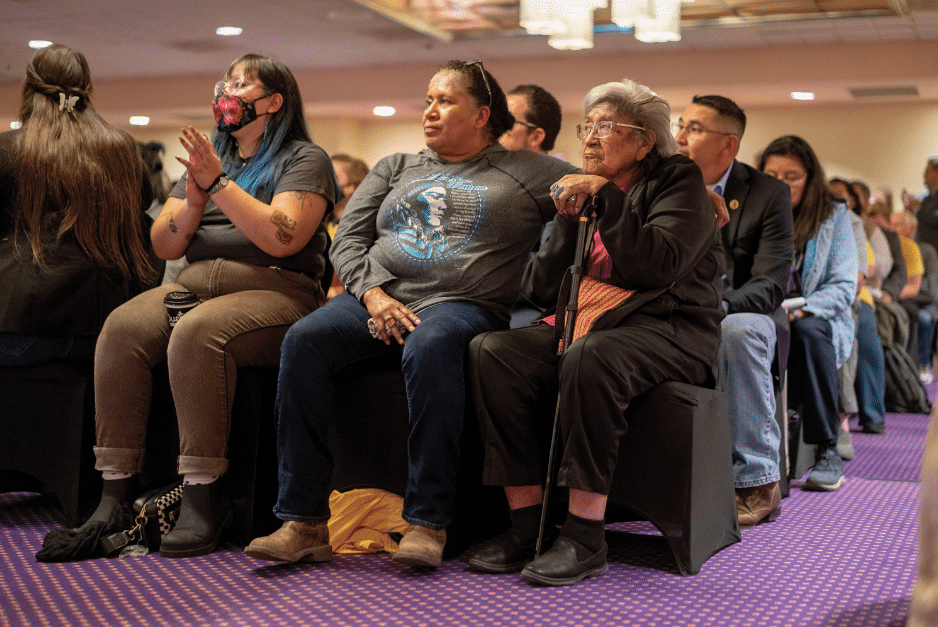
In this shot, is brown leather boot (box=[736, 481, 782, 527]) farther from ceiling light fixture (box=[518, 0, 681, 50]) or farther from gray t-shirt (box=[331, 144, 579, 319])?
ceiling light fixture (box=[518, 0, 681, 50])

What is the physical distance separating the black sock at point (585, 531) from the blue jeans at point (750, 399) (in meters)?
0.74

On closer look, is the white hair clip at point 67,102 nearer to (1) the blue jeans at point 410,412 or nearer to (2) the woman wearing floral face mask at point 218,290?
(2) the woman wearing floral face mask at point 218,290

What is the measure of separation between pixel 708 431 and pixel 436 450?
0.65 m

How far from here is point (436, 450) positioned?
2.14 meters

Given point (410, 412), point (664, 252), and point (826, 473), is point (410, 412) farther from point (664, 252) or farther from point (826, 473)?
point (826, 473)

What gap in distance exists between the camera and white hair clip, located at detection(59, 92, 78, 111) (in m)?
2.62

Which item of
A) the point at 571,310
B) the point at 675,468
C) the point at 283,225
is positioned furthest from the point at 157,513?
the point at 675,468

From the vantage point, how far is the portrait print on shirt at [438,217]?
2428 millimetres

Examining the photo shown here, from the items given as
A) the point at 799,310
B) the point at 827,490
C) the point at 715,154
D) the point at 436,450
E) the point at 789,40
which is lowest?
the point at 827,490

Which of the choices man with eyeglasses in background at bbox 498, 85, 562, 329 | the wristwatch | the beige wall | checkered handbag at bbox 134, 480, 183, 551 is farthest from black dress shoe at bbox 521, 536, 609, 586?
the beige wall

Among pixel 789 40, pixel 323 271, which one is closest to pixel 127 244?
pixel 323 271

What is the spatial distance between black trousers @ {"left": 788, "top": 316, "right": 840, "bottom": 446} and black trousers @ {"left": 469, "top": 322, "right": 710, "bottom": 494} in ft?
3.52

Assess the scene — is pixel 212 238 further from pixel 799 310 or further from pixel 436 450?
pixel 799 310

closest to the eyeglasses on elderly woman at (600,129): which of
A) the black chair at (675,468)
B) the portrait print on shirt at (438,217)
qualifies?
the portrait print on shirt at (438,217)
